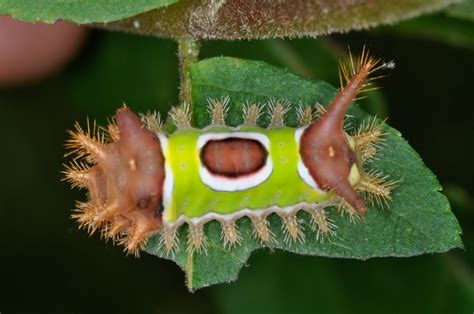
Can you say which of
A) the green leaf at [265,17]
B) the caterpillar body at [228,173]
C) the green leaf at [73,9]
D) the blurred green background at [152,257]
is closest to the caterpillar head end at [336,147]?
the caterpillar body at [228,173]

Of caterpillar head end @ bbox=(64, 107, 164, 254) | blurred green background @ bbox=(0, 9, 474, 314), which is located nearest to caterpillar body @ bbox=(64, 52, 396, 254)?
caterpillar head end @ bbox=(64, 107, 164, 254)

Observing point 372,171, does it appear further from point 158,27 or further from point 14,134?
point 14,134

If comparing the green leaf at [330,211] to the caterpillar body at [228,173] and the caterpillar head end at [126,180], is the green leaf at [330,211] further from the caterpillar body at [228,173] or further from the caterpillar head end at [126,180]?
the caterpillar head end at [126,180]

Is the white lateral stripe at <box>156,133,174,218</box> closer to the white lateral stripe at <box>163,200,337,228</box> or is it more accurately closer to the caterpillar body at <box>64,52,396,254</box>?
the caterpillar body at <box>64,52,396,254</box>

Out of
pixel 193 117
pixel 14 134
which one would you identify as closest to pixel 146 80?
pixel 14 134

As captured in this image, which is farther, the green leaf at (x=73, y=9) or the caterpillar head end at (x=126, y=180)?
the caterpillar head end at (x=126, y=180)

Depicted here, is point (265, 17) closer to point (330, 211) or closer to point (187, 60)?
point (187, 60)
